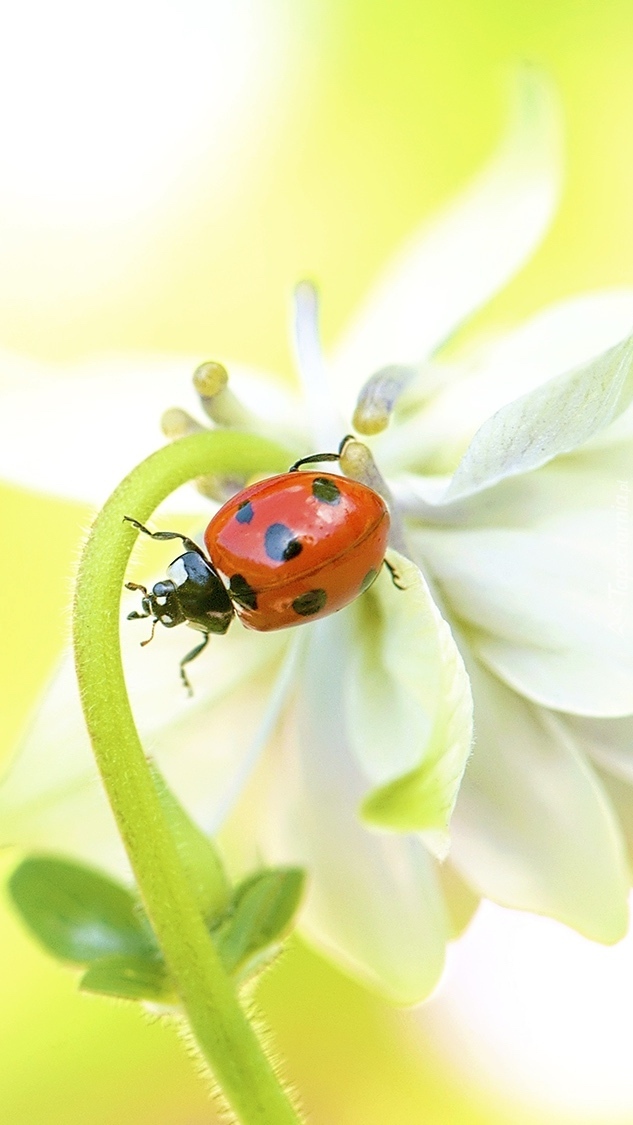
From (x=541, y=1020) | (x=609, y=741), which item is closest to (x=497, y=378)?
(x=609, y=741)

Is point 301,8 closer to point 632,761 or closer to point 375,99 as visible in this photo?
point 375,99

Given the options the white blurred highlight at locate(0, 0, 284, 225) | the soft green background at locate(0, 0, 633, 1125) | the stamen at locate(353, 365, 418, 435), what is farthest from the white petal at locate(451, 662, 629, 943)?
the white blurred highlight at locate(0, 0, 284, 225)

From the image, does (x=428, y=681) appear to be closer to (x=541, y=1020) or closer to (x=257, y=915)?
(x=257, y=915)

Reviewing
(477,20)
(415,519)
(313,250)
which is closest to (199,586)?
(415,519)

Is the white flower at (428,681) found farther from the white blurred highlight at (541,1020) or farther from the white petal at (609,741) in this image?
the white blurred highlight at (541,1020)

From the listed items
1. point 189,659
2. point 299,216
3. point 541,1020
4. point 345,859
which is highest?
point 189,659
